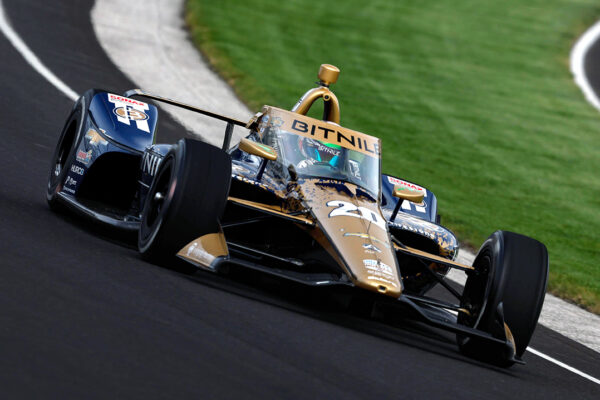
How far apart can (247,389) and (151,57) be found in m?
14.5

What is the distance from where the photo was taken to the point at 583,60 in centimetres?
2980

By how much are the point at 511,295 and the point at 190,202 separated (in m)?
2.44

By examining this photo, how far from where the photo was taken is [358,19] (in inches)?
1126

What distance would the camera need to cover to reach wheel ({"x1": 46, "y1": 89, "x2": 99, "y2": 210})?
32.2 feet

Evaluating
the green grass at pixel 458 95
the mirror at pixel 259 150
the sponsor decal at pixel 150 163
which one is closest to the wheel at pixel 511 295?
the mirror at pixel 259 150

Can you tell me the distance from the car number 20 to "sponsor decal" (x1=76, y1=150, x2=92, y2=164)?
2.63 meters

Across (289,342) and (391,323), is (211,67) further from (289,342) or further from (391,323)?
(289,342)

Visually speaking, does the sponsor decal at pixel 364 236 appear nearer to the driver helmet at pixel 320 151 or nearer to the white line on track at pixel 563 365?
the driver helmet at pixel 320 151

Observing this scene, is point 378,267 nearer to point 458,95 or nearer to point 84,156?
point 84,156

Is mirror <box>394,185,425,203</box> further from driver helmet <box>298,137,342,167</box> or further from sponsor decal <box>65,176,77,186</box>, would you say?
sponsor decal <box>65,176,77,186</box>

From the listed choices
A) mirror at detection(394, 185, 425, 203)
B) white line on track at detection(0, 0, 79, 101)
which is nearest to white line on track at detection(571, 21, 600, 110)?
white line on track at detection(0, 0, 79, 101)

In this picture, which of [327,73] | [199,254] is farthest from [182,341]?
[327,73]

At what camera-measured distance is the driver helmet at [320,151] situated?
903cm

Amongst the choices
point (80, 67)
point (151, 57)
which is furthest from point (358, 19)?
point (80, 67)
